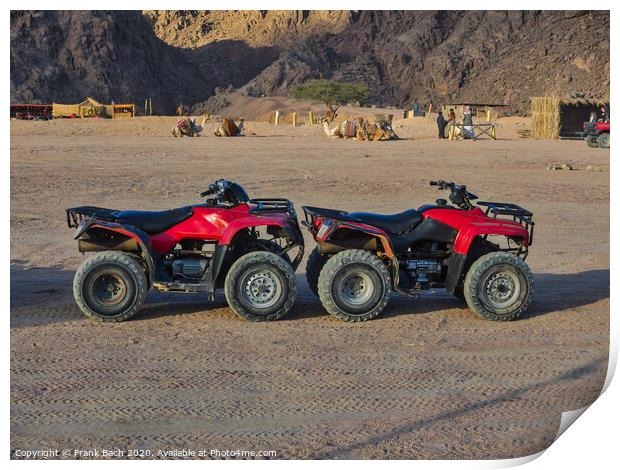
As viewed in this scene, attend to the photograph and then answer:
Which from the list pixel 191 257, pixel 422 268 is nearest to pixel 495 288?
pixel 422 268

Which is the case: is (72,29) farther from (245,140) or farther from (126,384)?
(126,384)

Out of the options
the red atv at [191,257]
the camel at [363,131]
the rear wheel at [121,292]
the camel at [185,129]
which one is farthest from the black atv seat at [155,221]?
the camel at [185,129]

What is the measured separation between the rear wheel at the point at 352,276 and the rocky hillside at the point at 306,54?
60.7 m

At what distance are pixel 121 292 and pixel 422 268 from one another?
3.00 meters

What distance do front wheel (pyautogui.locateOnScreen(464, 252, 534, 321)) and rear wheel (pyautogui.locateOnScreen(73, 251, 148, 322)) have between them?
3.21 meters

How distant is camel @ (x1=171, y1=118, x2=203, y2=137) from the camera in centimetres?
3516

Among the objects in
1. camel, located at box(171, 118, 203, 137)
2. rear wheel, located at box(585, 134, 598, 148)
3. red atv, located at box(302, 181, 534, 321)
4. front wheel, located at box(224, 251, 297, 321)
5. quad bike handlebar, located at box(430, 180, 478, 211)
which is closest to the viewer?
front wheel, located at box(224, 251, 297, 321)

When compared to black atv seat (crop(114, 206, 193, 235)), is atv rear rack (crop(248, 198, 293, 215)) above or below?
above

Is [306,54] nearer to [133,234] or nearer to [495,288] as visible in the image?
[495,288]

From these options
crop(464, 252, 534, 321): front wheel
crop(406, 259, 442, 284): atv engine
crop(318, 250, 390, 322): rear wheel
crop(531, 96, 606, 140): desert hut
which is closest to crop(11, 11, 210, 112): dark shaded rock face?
crop(531, 96, 606, 140): desert hut

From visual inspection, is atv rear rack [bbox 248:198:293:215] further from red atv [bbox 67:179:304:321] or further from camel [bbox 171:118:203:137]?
camel [bbox 171:118:203:137]

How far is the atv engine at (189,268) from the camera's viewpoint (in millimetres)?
9047

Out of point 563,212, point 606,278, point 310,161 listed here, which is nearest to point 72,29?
point 310,161

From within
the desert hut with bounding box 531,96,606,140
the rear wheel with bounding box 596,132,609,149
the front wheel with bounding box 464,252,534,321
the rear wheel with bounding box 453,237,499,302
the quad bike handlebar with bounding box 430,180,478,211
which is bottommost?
the front wheel with bounding box 464,252,534,321
